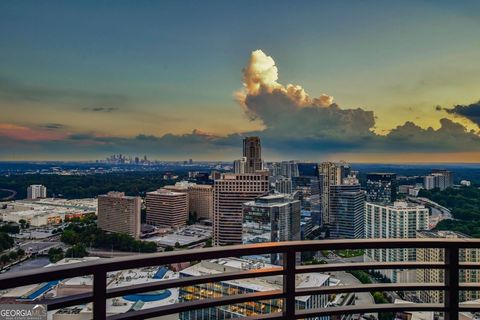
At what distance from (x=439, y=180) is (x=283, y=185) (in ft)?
37.4

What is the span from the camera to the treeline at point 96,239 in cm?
1101

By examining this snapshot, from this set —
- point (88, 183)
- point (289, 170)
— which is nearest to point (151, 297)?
point (88, 183)

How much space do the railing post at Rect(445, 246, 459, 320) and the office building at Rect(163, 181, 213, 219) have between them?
2015 cm

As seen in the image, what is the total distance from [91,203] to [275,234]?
29.4 feet

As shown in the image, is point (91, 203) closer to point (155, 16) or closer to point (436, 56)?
point (155, 16)

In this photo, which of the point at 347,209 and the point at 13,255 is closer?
the point at 13,255

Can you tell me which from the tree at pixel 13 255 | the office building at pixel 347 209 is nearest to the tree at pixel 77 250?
the tree at pixel 13 255

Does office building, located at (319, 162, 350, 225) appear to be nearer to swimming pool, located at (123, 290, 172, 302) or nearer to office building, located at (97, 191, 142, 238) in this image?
office building, located at (97, 191, 142, 238)

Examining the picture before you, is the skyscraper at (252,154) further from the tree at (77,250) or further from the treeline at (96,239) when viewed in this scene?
the tree at (77,250)

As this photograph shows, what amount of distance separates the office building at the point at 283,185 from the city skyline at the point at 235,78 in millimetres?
5734

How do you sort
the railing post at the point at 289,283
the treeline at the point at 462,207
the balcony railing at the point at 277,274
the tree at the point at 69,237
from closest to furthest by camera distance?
the balcony railing at the point at 277,274, the railing post at the point at 289,283, the treeline at the point at 462,207, the tree at the point at 69,237

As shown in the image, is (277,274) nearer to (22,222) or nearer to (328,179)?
(22,222)

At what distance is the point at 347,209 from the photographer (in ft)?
58.8

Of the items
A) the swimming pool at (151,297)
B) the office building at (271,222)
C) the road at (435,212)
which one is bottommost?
the office building at (271,222)
